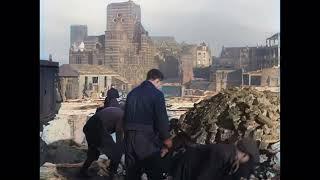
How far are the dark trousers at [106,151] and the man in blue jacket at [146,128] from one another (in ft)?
0.29

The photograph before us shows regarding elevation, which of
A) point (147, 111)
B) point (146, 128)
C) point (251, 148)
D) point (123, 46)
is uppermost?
point (123, 46)

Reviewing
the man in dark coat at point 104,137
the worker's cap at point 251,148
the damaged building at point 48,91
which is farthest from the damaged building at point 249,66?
the damaged building at point 48,91

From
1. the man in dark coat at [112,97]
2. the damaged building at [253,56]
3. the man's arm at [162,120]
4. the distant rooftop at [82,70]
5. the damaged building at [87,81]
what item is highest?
the damaged building at [253,56]

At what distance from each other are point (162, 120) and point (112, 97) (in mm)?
452

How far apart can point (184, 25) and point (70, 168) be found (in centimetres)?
151

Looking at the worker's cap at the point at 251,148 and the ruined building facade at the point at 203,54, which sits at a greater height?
the ruined building facade at the point at 203,54

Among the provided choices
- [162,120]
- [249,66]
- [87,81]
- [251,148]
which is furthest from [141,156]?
[249,66]

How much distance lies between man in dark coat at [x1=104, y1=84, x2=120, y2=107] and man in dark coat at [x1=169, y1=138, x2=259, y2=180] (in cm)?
68

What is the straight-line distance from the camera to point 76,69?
14.1 feet

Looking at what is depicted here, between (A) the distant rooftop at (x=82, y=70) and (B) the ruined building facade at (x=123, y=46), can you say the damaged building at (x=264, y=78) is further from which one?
(A) the distant rooftop at (x=82, y=70)

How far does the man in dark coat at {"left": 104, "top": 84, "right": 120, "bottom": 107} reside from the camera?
427cm

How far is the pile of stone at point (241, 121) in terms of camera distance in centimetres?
411

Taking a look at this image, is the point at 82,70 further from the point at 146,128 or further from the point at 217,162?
the point at 217,162

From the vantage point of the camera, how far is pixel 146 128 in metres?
4.24
